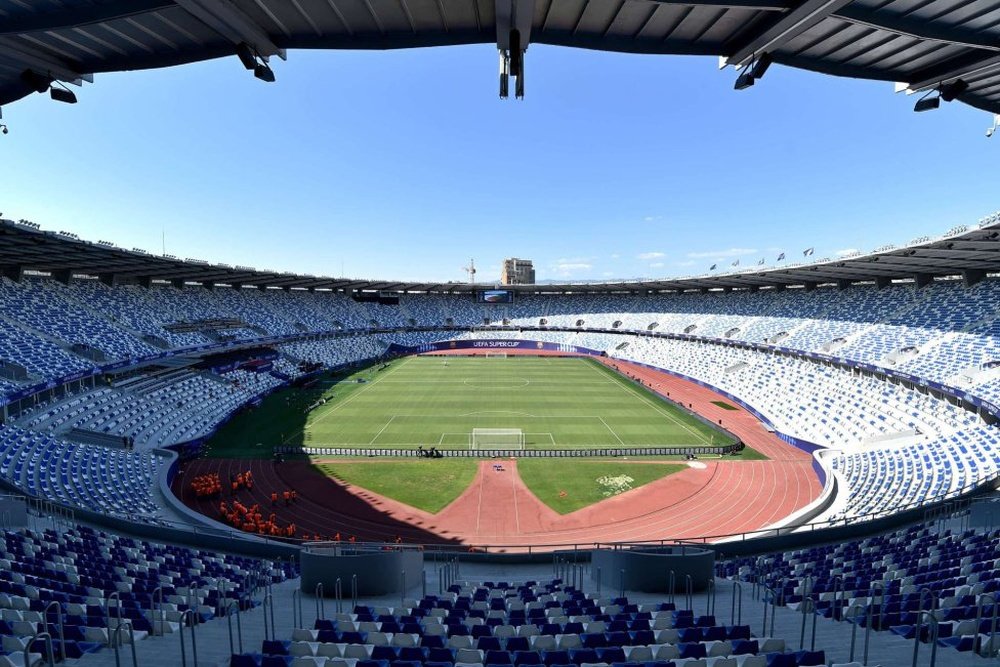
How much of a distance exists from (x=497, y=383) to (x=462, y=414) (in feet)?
44.6

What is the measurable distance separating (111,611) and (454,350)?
2898 inches

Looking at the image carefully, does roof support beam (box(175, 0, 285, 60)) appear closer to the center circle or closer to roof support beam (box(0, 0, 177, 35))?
roof support beam (box(0, 0, 177, 35))

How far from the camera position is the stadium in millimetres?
6820

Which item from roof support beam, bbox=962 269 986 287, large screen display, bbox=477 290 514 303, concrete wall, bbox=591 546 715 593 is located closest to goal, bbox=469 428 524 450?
concrete wall, bbox=591 546 715 593

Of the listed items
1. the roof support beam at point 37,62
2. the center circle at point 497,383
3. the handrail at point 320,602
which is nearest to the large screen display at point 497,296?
the center circle at point 497,383

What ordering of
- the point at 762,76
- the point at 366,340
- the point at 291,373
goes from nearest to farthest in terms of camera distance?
the point at 762,76
the point at 291,373
the point at 366,340

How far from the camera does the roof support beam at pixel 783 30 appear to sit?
19.3ft

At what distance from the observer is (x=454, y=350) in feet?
269

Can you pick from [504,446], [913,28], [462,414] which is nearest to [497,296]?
[462,414]

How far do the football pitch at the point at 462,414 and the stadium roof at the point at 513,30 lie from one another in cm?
2783

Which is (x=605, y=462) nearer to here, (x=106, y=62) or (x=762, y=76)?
(x=762, y=76)

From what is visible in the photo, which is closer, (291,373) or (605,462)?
(605,462)

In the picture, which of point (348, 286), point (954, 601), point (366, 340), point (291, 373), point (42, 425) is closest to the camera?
point (954, 601)

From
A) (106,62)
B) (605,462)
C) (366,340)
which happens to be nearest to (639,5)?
(106,62)
